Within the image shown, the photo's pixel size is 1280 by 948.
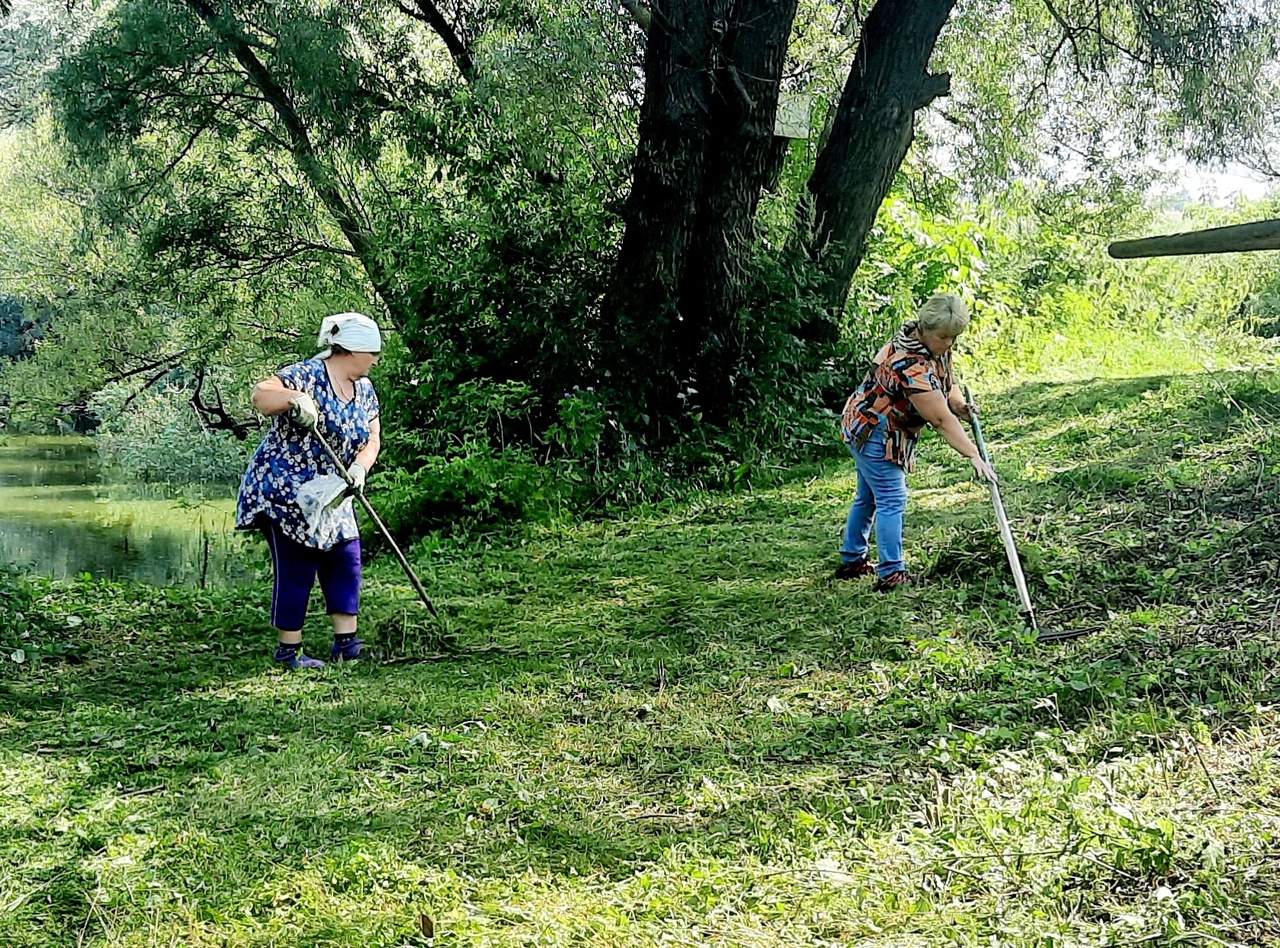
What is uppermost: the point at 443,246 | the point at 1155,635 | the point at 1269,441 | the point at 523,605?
the point at 443,246

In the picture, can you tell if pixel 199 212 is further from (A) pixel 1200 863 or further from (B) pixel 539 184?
(A) pixel 1200 863

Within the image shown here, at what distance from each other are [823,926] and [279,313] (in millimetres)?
14353

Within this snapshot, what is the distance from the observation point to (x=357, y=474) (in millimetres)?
4910

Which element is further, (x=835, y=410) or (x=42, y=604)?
(x=835, y=410)

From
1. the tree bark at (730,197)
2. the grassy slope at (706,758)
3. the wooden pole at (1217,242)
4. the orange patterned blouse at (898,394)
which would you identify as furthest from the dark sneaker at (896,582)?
the tree bark at (730,197)

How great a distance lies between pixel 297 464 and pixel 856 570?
2.70 meters

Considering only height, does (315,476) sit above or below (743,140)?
below

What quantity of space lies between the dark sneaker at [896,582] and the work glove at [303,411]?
262cm

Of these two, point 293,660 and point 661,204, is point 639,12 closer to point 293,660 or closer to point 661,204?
point 661,204

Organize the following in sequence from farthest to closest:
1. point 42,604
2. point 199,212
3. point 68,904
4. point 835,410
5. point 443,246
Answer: point 199,212 < point 835,410 < point 443,246 < point 42,604 < point 68,904

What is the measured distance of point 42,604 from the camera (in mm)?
5750

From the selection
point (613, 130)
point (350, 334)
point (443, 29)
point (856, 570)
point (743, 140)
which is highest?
point (443, 29)

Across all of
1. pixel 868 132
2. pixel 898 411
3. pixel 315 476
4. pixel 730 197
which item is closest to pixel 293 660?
pixel 315 476

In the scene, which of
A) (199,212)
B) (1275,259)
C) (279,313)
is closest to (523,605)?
(199,212)
